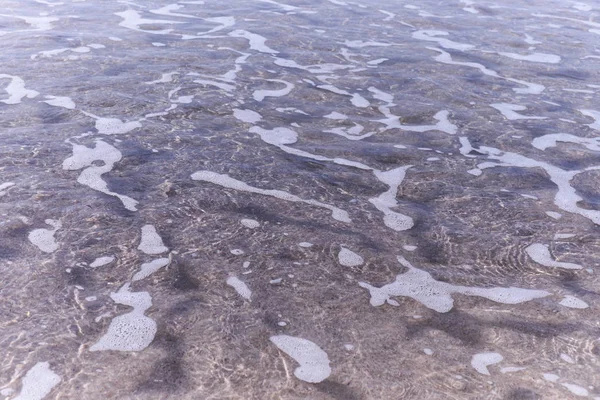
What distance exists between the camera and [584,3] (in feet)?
47.6

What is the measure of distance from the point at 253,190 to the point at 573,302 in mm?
2481

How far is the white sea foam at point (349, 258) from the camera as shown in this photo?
13.3ft

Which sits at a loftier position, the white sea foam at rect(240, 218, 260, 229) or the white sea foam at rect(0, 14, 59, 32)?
the white sea foam at rect(240, 218, 260, 229)

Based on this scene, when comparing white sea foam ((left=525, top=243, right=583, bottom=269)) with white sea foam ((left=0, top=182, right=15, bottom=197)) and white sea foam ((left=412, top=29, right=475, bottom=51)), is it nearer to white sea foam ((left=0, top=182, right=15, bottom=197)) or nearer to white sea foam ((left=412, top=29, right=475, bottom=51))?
white sea foam ((left=0, top=182, right=15, bottom=197))

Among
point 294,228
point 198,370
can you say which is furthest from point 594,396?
point 294,228

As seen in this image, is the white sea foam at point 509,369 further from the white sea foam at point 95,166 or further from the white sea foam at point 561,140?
the white sea foam at point 561,140

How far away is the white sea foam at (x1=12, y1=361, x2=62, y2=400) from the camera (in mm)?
2822

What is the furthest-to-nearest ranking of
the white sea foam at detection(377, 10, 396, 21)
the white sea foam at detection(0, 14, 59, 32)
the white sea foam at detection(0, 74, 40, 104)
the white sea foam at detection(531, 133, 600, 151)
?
the white sea foam at detection(377, 10, 396, 21), the white sea foam at detection(0, 14, 59, 32), the white sea foam at detection(0, 74, 40, 104), the white sea foam at detection(531, 133, 600, 151)

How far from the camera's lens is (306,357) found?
10.4 feet

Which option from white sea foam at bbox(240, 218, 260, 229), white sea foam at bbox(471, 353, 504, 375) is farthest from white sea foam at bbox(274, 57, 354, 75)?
white sea foam at bbox(471, 353, 504, 375)

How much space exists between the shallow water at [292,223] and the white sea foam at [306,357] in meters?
0.02

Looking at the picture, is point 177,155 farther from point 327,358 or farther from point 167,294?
point 327,358

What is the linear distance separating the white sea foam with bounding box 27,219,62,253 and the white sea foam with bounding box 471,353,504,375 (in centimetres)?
266

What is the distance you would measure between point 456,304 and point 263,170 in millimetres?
2227
